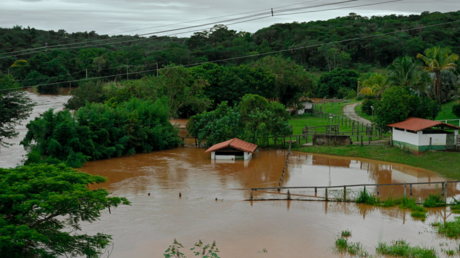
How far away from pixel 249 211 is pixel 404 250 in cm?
721

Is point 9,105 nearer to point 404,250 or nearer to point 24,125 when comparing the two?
point 24,125

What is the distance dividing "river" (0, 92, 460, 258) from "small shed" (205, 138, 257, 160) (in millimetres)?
1030

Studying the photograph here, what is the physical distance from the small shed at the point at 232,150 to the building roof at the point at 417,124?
10.3m

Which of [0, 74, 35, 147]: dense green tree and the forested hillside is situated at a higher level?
the forested hillside

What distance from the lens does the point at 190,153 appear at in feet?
118

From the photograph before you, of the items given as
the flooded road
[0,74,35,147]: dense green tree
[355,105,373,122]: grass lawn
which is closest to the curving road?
[355,105,373,122]: grass lawn

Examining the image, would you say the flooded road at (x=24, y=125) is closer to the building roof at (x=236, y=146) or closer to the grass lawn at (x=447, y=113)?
the building roof at (x=236, y=146)

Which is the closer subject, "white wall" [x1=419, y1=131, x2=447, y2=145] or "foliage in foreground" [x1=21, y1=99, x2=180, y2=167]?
"white wall" [x1=419, y1=131, x2=447, y2=145]

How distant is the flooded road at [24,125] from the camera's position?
108 feet

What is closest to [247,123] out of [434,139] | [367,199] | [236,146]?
[236,146]

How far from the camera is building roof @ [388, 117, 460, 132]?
28.2 metres

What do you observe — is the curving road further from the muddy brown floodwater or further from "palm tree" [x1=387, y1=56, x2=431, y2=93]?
the muddy brown floodwater

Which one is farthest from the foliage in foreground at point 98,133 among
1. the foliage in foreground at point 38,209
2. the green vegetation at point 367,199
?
the green vegetation at point 367,199

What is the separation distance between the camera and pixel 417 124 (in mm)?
29344
